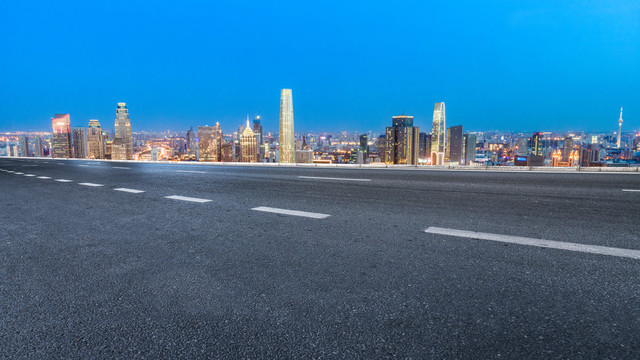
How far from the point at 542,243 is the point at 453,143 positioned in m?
107

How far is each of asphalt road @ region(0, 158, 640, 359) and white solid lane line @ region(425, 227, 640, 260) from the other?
0.04 m

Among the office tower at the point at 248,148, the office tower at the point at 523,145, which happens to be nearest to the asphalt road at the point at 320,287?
the office tower at the point at 523,145

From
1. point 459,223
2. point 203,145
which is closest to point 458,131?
point 203,145

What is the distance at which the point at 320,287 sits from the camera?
1.82 metres

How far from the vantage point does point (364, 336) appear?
4.42 feet

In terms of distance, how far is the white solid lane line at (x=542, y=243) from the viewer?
2.29 meters

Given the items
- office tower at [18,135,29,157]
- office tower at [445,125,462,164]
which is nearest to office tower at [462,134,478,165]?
office tower at [445,125,462,164]

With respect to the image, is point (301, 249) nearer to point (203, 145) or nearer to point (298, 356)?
point (298, 356)

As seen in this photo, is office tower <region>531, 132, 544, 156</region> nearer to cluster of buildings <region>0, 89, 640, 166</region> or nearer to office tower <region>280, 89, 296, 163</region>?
cluster of buildings <region>0, 89, 640, 166</region>

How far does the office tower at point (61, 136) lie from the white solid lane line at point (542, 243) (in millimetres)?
76321

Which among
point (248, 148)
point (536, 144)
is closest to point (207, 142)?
point (248, 148)

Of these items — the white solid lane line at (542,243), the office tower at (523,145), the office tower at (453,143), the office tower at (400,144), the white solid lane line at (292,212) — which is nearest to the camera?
the white solid lane line at (542,243)

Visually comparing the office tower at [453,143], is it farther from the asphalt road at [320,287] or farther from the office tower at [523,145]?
the asphalt road at [320,287]

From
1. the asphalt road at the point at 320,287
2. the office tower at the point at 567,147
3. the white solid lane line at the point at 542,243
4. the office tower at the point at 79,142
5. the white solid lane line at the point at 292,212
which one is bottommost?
the asphalt road at the point at 320,287
